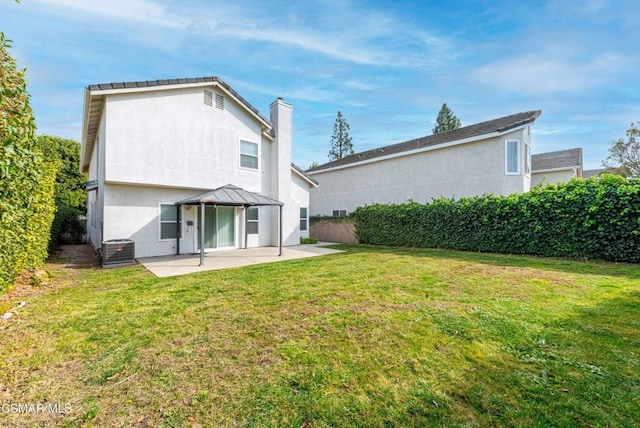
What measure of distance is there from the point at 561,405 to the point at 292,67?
14113 millimetres

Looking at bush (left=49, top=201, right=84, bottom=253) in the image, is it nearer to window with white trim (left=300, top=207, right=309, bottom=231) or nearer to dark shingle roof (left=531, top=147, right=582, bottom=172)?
window with white trim (left=300, top=207, right=309, bottom=231)

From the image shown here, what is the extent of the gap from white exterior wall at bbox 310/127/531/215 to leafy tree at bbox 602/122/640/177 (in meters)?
17.0

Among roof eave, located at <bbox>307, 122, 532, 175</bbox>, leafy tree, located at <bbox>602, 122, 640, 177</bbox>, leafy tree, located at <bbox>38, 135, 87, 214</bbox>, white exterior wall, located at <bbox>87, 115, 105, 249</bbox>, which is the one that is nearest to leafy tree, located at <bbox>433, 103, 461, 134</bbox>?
leafy tree, located at <bbox>602, 122, 640, 177</bbox>

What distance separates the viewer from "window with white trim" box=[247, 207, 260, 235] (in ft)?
47.2

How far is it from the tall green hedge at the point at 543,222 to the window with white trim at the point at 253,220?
7260 millimetres

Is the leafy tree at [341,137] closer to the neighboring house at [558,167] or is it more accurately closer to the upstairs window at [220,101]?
the neighboring house at [558,167]

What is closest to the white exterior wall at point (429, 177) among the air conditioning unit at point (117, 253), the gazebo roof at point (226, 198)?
the gazebo roof at point (226, 198)

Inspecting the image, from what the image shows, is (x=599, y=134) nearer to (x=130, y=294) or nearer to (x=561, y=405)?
(x=561, y=405)

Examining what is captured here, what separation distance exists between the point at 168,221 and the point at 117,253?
278cm

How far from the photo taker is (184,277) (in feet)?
25.1

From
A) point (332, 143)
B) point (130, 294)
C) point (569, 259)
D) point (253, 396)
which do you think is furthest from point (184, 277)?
point (332, 143)

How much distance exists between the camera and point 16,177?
3.71 m

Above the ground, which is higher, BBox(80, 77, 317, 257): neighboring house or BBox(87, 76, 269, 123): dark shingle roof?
BBox(87, 76, 269, 123): dark shingle roof

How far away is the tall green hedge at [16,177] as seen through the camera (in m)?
2.94
